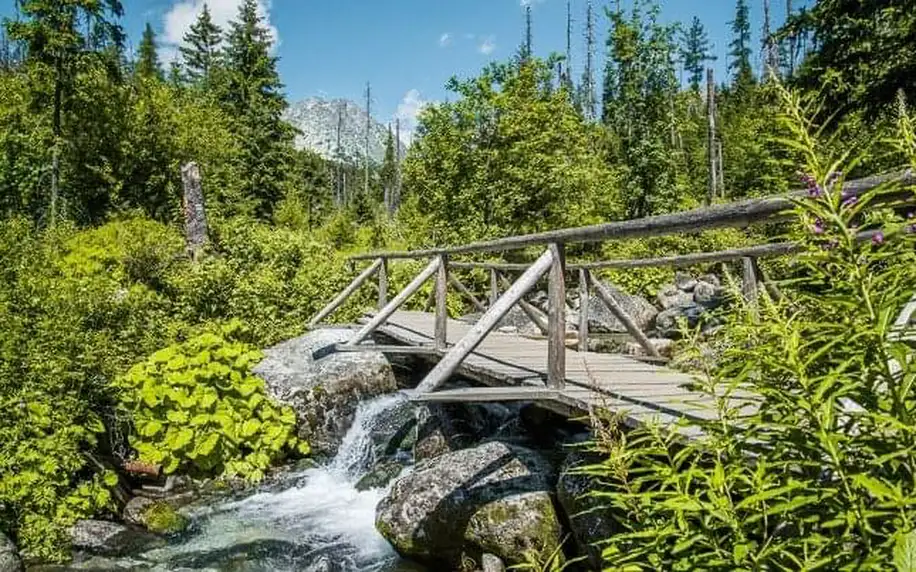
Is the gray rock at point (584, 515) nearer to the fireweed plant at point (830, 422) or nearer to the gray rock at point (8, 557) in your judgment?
the fireweed plant at point (830, 422)

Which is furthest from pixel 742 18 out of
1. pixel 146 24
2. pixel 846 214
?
pixel 846 214

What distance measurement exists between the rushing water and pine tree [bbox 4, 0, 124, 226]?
16.7 meters

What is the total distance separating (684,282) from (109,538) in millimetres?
20489

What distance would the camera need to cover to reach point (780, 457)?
173cm

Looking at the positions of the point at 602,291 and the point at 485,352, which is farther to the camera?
the point at 485,352

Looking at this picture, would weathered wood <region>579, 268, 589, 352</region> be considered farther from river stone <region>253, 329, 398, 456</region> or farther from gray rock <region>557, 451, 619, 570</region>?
river stone <region>253, 329, 398, 456</region>

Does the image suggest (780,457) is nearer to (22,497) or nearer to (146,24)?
(22,497)

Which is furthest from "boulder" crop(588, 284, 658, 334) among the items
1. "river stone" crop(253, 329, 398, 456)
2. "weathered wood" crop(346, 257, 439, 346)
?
"weathered wood" crop(346, 257, 439, 346)

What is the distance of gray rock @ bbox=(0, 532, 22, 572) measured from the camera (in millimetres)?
5336

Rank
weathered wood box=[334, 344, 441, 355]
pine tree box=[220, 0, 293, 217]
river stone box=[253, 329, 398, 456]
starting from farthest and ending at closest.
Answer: pine tree box=[220, 0, 293, 217]
river stone box=[253, 329, 398, 456]
weathered wood box=[334, 344, 441, 355]

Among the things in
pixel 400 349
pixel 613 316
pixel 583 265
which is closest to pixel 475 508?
pixel 400 349

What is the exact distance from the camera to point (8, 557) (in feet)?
17.7

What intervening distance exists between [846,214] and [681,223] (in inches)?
84.8

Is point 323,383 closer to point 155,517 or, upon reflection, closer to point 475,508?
point 155,517
